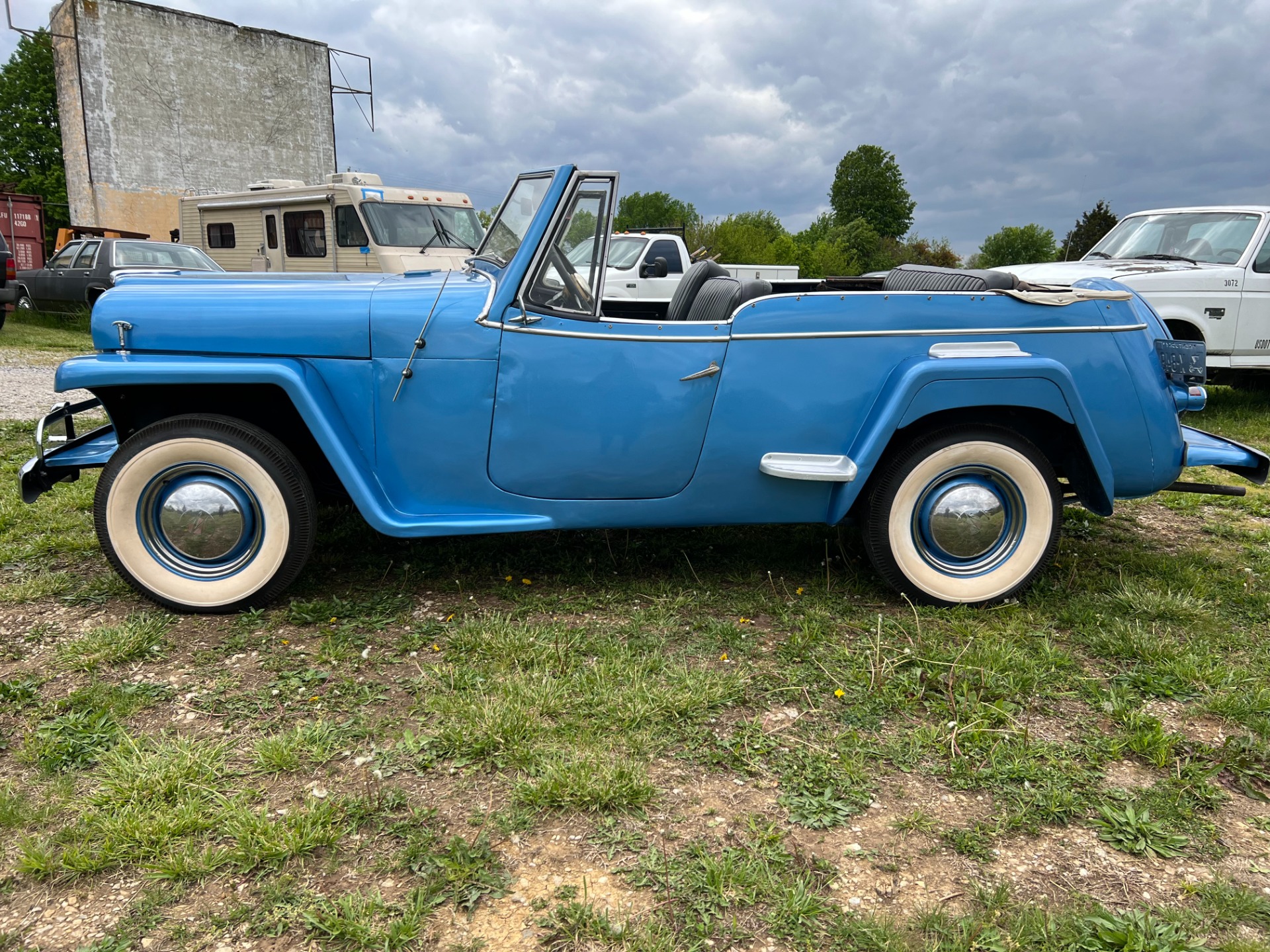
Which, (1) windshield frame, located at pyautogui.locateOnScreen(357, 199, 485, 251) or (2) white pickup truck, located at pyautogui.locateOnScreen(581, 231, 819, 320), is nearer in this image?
(2) white pickup truck, located at pyautogui.locateOnScreen(581, 231, 819, 320)

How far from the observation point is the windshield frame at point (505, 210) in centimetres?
358

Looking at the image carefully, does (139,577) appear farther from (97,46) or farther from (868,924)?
(97,46)

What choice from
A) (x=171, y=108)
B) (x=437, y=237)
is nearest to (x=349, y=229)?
(x=437, y=237)

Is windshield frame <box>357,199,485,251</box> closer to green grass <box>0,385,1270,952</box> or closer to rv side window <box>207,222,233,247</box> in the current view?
rv side window <box>207,222,233,247</box>

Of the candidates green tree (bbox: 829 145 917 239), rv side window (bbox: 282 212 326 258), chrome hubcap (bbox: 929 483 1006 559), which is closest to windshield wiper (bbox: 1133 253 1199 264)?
chrome hubcap (bbox: 929 483 1006 559)

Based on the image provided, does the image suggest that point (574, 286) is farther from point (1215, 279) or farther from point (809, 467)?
point (1215, 279)

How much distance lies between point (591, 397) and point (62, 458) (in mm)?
2201

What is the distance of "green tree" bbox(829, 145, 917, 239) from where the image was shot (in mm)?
61438

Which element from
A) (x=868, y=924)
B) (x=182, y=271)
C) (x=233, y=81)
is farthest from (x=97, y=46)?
(x=868, y=924)

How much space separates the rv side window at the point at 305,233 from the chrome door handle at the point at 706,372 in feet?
38.2

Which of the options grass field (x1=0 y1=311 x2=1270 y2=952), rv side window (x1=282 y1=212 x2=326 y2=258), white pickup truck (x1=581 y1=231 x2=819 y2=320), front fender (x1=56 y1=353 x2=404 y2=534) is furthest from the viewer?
rv side window (x1=282 y1=212 x2=326 y2=258)

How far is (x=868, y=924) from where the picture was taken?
193 centimetres

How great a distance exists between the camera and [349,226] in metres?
12.9

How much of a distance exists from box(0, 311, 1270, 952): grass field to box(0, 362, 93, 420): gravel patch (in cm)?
431
